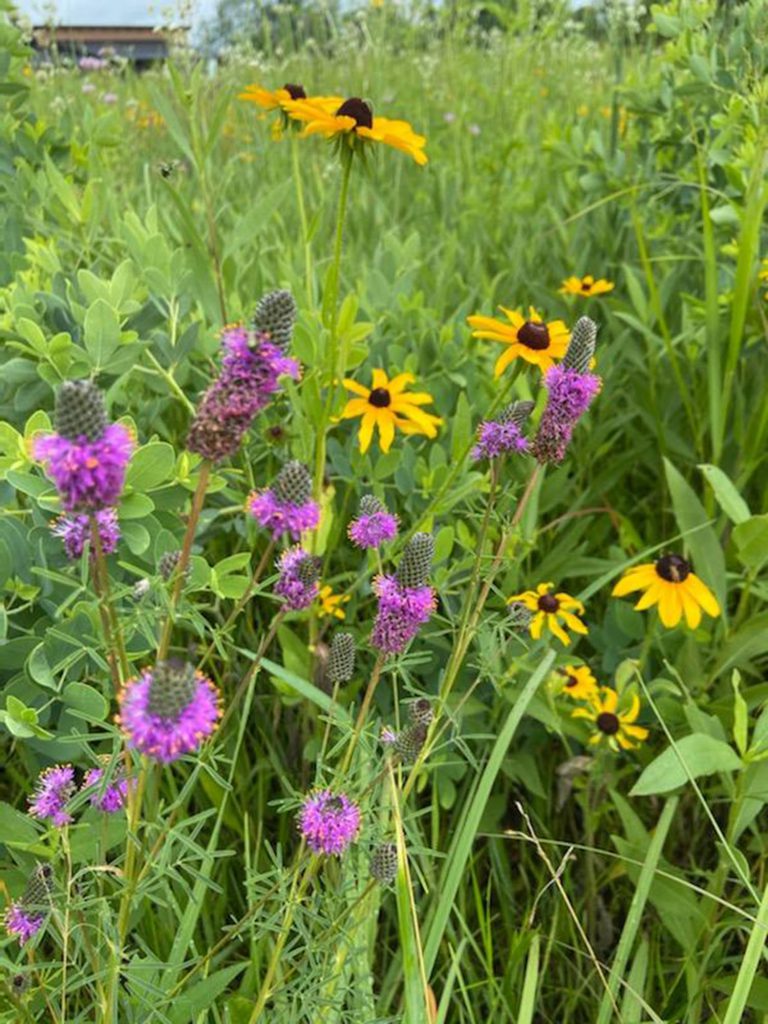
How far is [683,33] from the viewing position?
74.9 inches

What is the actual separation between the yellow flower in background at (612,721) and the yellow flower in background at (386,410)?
0.46 m

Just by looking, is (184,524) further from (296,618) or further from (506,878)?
(506,878)

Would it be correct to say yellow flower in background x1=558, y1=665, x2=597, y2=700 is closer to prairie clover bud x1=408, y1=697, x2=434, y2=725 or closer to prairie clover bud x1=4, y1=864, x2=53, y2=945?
prairie clover bud x1=408, y1=697, x2=434, y2=725

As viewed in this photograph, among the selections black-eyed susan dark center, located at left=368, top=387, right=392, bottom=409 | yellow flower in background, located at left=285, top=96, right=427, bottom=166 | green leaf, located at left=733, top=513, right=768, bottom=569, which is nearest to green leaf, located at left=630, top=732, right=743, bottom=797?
green leaf, located at left=733, top=513, right=768, bottom=569

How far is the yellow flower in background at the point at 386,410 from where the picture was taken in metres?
1.43

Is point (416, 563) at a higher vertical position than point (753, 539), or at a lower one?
higher

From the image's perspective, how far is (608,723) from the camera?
1310 millimetres

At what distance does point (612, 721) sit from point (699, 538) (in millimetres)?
337

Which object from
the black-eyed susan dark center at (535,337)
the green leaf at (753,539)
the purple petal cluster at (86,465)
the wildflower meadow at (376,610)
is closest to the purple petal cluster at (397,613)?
the wildflower meadow at (376,610)

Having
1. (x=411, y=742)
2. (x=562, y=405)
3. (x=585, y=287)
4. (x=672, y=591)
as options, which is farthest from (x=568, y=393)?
(x=585, y=287)

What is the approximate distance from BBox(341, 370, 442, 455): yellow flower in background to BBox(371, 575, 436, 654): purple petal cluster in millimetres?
631

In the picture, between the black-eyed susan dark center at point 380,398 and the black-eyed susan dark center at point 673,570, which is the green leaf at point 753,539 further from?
the black-eyed susan dark center at point 380,398

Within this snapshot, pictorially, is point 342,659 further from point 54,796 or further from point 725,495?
point 725,495

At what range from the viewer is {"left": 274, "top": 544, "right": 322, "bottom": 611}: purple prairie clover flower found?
0.79 m
